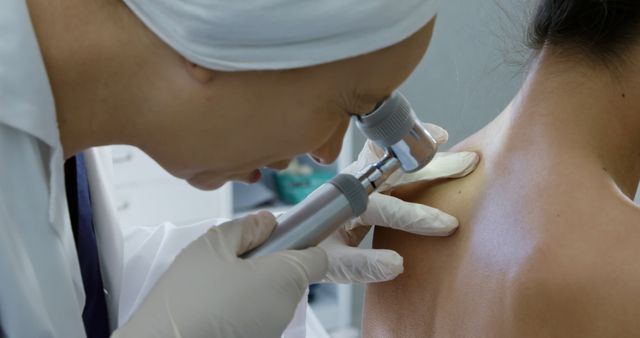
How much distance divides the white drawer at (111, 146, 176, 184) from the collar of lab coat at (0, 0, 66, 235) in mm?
1540

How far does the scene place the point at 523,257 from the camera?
83 cm

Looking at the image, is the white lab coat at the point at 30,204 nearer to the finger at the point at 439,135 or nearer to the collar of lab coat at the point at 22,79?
the collar of lab coat at the point at 22,79

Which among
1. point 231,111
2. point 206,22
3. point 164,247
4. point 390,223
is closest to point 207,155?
point 231,111

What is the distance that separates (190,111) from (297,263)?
25 centimetres

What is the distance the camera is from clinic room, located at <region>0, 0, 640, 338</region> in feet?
2.39

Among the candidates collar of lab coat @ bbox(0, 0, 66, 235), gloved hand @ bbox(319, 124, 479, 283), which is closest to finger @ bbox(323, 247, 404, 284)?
gloved hand @ bbox(319, 124, 479, 283)

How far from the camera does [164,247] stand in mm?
1235

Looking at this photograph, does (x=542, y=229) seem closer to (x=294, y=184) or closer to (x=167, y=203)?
(x=167, y=203)

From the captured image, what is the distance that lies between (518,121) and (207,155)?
0.43 metres

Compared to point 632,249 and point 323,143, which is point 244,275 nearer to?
point 323,143

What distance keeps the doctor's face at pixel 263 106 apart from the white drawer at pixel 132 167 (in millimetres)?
1514

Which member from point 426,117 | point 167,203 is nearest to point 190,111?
point 426,117

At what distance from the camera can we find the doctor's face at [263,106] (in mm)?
741

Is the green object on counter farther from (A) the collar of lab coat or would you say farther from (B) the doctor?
(A) the collar of lab coat
